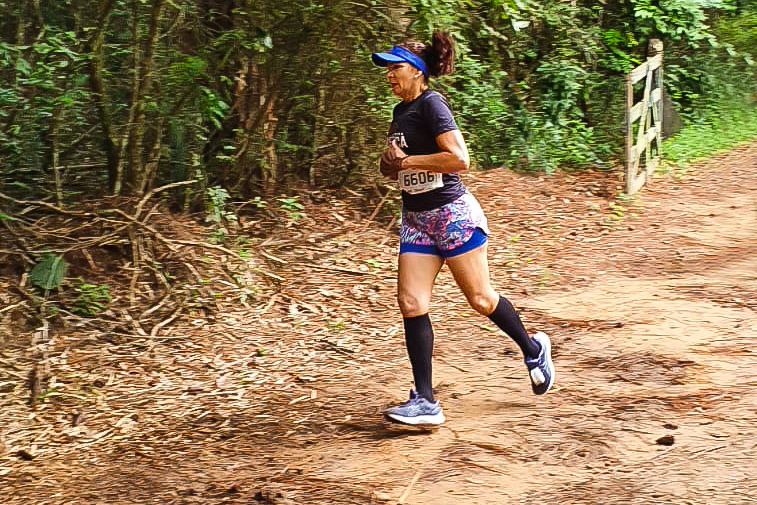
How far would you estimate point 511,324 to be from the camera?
4.92 m

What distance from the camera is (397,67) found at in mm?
4555

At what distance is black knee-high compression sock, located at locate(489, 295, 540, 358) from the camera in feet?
16.0

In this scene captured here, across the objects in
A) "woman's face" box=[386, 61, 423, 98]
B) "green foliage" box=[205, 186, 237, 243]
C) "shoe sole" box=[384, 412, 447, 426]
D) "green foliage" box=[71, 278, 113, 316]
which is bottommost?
"shoe sole" box=[384, 412, 447, 426]

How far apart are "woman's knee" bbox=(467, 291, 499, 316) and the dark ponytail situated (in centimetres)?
117

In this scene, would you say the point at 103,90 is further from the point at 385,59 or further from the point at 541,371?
the point at 541,371

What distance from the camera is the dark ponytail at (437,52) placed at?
4.59m

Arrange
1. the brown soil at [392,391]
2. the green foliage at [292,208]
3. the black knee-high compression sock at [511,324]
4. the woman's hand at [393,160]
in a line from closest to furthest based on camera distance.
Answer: the brown soil at [392,391] < the woman's hand at [393,160] < the black knee-high compression sock at [511,324] < the green foliage at [292,208]

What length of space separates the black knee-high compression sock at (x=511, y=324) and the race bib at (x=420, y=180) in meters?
0.76

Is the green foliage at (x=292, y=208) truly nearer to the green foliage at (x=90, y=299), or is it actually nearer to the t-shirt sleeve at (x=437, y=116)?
the green foliage at (x=90, y=299)

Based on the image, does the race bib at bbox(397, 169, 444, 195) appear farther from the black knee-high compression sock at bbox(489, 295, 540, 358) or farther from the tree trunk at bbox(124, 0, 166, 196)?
the tree trunk at bbox(124, 0, 166, 196)

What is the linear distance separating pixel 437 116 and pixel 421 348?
3.94ft


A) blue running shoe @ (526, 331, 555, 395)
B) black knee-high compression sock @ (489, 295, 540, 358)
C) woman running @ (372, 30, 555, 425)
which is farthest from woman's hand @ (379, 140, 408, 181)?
blue running shoe @ (526, 331, 555, 395)

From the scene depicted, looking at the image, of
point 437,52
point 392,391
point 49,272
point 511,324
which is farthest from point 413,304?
point 49,272

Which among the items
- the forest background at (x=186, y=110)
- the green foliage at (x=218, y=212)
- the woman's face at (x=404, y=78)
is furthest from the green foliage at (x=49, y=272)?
the woman's face at (x=404, y=78)
